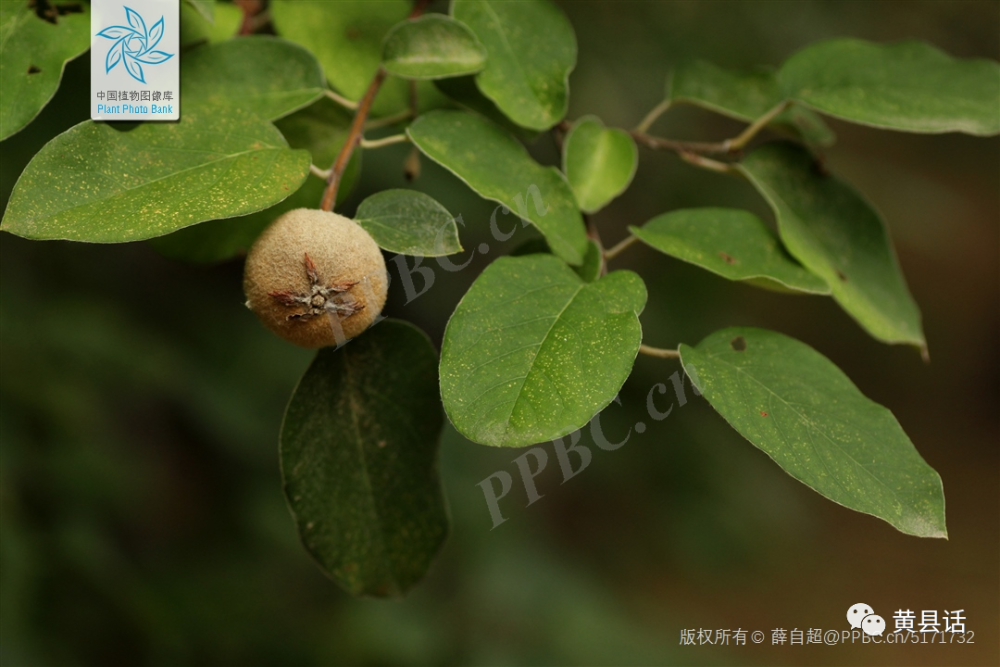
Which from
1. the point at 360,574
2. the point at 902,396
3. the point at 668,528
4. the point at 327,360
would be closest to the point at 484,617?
the point at 668,528

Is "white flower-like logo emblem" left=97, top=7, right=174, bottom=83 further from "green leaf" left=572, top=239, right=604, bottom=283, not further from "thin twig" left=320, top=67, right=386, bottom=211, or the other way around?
"green leaf" left=572, top=239, right=604, bottom=283

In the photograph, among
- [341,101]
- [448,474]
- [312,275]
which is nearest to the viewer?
[312,275]

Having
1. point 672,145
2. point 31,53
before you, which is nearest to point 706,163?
point 672,145

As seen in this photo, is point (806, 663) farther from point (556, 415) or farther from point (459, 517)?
point (556, 415)

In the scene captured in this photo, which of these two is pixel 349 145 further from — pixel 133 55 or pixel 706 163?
pixel 706 163

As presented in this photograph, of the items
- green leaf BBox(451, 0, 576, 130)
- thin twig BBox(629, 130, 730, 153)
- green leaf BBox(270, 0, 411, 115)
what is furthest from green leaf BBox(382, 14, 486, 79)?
thin twig BBox(629, 130, 730, 153)

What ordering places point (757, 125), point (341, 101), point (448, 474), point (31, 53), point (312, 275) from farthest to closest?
point (448, 474) < point (757, 125) < point (341, 101) < point (31, 53) < point (312, 275)

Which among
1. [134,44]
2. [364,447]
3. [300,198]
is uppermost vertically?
[134,44]
